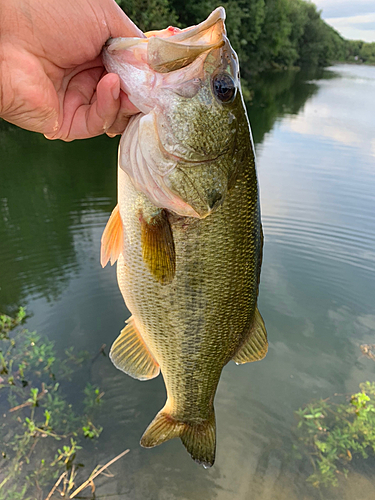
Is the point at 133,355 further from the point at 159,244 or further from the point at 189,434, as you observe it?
the point at 159,244

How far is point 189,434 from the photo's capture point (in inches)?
79.0

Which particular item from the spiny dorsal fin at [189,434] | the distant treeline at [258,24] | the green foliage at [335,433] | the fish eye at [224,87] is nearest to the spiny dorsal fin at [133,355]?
the spiny dorsal fin at [189,434]

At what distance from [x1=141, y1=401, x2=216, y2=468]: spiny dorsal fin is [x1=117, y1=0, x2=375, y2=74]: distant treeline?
661 inches

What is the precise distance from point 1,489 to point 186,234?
282 cm

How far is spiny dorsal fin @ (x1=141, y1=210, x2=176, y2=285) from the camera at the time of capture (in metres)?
1.56

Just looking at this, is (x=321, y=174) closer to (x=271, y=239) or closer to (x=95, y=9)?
(x=271, y=239)

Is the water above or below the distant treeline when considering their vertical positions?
below

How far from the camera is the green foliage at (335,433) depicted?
11.2 ft

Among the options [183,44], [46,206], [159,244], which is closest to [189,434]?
[159,244]

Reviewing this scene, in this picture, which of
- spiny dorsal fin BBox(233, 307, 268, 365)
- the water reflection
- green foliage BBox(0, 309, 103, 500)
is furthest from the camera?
the water reflection

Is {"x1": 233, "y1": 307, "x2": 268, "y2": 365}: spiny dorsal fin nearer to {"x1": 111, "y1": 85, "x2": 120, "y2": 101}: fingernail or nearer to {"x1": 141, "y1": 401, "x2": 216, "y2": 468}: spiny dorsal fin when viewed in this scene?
{"x1": 141, "y1": 401, "x2": 216, "y2": 468}: spiny dorsal fin

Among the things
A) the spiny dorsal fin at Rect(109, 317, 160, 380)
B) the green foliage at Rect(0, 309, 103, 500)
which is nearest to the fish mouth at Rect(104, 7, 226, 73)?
the spiny dorsal fin at Rect(109, 317, 160, 380)

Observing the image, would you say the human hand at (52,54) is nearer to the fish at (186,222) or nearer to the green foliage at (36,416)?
the fish at (186,222)

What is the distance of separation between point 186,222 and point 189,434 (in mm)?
1206
